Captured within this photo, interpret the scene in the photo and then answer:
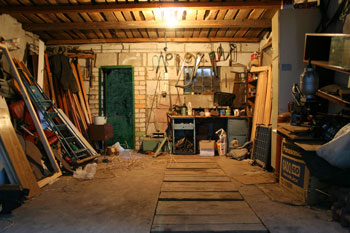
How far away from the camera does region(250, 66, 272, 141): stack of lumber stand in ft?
15.3

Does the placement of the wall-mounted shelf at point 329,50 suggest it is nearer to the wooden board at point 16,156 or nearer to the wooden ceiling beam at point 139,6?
the wooden ceiling beam at point 139,6

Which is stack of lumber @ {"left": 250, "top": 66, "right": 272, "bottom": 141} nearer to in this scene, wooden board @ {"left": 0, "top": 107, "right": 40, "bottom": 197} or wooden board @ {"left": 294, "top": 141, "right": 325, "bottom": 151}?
wooden board @ {"left": 294, "top": 141, "right": 325, "bottom": 151}

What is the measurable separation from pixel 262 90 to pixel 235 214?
3359 mm

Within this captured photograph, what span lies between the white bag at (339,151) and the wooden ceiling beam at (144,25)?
365 centimetres

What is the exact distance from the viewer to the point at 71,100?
18.9ft

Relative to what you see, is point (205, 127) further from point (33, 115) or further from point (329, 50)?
point (33, 115)

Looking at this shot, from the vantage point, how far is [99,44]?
641 centimetres

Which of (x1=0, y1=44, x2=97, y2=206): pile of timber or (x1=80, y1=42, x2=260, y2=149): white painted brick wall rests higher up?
(x1=80, y1=42, x2=260, y2=149): white painted brick wall

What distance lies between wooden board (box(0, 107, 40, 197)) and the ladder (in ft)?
3.44

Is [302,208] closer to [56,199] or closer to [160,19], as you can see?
[56,199]

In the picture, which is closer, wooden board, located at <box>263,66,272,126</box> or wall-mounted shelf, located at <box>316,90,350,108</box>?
wall-mounted shelf, located at <box>316,90,350,108</box>

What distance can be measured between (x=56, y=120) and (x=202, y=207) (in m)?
3.99

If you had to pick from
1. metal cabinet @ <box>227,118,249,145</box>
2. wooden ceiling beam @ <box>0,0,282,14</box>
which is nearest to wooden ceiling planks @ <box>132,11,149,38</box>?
wooden ceiling beam @ <box>0,0,282,14</box>

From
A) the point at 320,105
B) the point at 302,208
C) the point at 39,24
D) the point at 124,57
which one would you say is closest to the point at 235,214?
the point at 302,208
